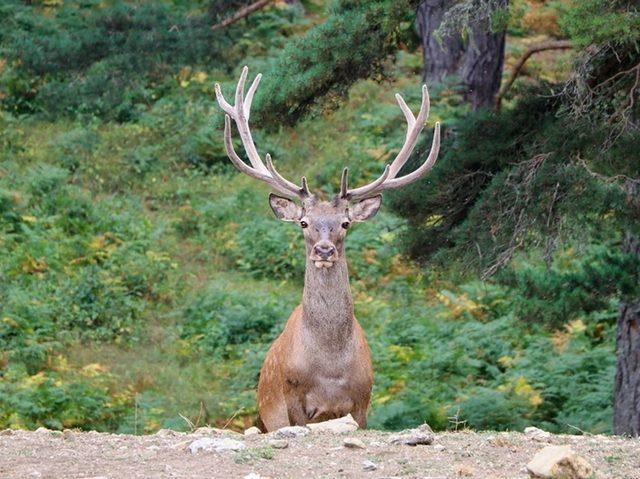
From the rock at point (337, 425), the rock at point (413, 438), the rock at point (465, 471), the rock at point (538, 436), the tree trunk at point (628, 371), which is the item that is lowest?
the tree trunk at point (628, 371)

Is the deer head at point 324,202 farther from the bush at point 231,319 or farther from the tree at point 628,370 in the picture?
the bush at point 231,319

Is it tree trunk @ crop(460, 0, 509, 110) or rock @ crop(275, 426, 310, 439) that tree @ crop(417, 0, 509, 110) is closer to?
tree trunk @ crop(460, 0, 509, 110)

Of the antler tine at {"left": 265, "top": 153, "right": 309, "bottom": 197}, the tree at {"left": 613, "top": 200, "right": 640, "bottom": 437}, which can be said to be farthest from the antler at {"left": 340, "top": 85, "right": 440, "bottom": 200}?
the tree at {"left": 613, "top": 200, "right": 640, "bottom": 437}

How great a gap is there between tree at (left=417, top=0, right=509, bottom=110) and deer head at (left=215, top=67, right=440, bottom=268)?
3.08ft

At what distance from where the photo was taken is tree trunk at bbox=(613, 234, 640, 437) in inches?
412

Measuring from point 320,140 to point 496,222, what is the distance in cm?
872

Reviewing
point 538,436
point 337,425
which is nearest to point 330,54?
point 337,425

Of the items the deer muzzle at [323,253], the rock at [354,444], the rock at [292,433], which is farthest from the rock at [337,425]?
the deer muzzle at [323,253]

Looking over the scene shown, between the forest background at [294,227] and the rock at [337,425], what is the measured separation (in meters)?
0.70

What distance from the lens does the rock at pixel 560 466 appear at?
5699 mm

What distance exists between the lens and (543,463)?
5.77 metres

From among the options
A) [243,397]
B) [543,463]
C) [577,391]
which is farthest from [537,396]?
A: [543,463]

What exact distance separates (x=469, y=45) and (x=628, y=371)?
16.2 feet

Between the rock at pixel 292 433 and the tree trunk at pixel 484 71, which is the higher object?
the tree trunk at pixel 484 71
